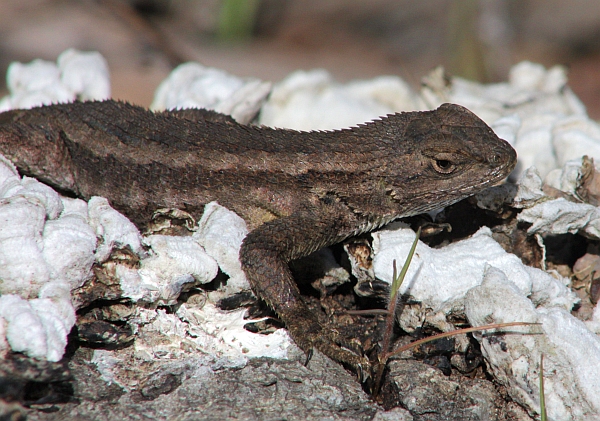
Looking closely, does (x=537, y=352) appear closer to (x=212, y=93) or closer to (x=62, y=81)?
(x=212, y=93)

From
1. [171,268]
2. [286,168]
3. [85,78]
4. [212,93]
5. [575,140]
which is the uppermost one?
[85,78]

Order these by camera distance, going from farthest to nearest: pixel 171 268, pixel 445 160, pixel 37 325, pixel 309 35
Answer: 1. pixel 309 35
2. pixel 445 160
3. pixel 171 268
4. pixel 37 325

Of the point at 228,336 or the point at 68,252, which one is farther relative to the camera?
the point at 228,336

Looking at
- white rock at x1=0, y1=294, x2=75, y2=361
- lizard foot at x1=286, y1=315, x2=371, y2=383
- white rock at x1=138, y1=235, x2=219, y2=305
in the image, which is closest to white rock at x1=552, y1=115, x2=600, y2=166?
lizard foot at x1=286, y1=315, x2=371, y2=383

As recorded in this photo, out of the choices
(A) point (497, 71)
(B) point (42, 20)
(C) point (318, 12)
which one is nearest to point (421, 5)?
(C) point (318, 12)

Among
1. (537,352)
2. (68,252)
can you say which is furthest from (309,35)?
(537,352)
